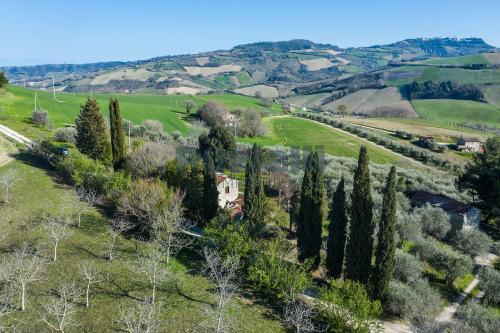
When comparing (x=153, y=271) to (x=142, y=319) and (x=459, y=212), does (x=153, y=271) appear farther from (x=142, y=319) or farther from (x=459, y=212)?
(x=459, y=212)

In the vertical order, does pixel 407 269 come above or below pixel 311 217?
below

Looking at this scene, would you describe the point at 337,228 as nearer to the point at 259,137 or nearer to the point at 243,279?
the point at 243,279

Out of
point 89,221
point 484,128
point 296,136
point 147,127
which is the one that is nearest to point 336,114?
point 484,128

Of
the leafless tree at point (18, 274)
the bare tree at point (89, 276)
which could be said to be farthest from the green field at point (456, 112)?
the leafless tree at point (18, 274)

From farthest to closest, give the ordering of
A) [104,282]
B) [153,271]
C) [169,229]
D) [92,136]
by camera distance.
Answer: [92,136], [169,229], [104,282], [153,271]

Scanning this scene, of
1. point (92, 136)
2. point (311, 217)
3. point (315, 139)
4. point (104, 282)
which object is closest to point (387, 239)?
point (311, 217)

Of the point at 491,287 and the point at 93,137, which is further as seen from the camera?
the point at 93,137

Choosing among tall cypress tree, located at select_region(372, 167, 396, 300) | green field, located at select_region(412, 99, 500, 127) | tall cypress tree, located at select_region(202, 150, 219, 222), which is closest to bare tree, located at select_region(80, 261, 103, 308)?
tall cypress tree, located at select_region(202, 150, 219, 222)
